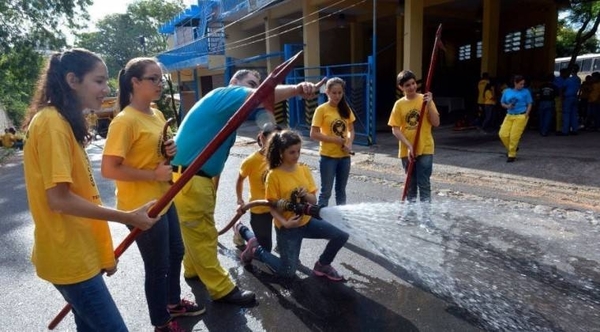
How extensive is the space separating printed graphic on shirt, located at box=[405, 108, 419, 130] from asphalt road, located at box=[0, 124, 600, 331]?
0.95 meters

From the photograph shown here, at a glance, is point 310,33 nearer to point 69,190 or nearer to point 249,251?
point 249,251

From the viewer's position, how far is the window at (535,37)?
17.0 meters

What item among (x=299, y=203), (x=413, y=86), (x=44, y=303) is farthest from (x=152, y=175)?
(x=413, y=86)

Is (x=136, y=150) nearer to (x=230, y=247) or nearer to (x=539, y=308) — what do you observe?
(x=230, y=247)

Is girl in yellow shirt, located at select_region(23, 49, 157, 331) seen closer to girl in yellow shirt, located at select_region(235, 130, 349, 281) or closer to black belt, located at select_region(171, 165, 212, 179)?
black belt, located at select_region(171, 165, 212, 179)

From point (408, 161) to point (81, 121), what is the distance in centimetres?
356

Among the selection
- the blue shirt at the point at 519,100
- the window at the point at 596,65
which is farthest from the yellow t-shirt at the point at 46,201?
→ the window at the point at 596,65

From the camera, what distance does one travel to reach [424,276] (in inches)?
145

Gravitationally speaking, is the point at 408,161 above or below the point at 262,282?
above

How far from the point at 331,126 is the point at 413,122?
0.86m

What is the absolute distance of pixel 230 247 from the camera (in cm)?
454

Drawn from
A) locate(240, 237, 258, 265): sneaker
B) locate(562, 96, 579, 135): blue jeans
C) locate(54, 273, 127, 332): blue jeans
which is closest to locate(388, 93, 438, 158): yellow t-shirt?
locate(240, 237, 258, 265): sneaker

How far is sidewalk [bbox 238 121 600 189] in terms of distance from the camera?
22.3 feet

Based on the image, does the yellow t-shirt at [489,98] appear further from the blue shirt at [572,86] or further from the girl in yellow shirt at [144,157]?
the girl in yellow shirt at [144,157]
